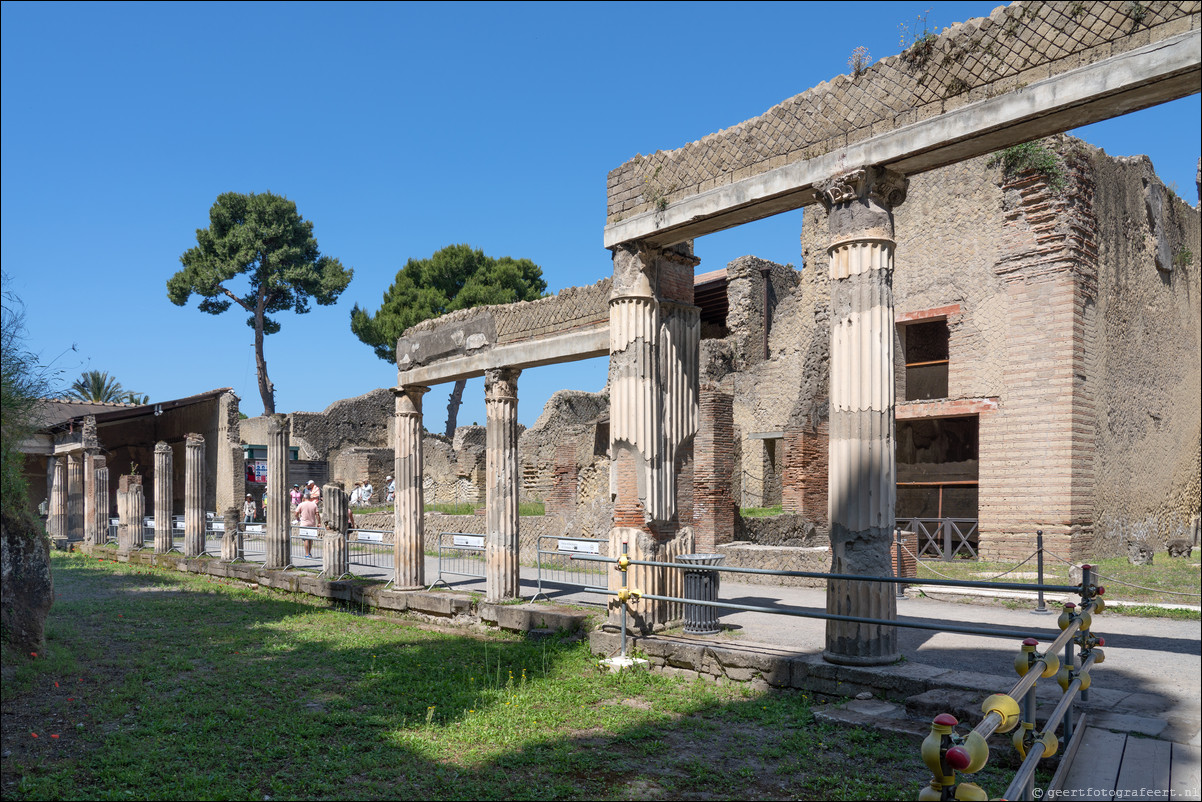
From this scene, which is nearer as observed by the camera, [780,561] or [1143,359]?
[780,561]

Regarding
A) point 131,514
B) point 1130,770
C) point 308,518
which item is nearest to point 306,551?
point 308,518

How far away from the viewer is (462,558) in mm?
15047

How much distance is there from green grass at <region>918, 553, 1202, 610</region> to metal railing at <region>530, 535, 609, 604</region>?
4.38m

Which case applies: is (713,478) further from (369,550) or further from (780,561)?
(369,550)

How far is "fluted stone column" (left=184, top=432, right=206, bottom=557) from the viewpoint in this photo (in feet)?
53.7

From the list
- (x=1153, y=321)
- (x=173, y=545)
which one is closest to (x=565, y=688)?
Answer: (x=1153, y=321)

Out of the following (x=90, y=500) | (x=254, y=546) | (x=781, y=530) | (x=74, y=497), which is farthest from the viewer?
(x=74, y=497)

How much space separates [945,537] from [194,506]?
1419 cm

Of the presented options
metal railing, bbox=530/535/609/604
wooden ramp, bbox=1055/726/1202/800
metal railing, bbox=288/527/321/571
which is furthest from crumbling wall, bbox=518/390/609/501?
wooden ramp, bbox=1055/726/1202/800

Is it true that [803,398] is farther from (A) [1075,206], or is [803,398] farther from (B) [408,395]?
(B) [408,395]

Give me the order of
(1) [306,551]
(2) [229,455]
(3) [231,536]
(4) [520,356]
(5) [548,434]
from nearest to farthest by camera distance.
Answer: (4) [520,356] < (3) [231,536] < (1) [306,551] < (5) [548,434] < (2) [229,455]

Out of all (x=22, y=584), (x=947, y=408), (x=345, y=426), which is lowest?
(x=22, y=584)

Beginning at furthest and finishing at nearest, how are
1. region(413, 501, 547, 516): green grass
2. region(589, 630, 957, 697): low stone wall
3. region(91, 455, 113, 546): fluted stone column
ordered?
region(413, 501, 547, 516): green grass, region(91, 455, 113, 546): fluted stone column, region(589, 630, 957, 697): low stone wall

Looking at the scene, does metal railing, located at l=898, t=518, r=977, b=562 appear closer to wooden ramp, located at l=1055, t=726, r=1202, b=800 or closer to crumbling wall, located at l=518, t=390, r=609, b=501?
crumbling wall, located at l=518, t=390, r=609, b=501
